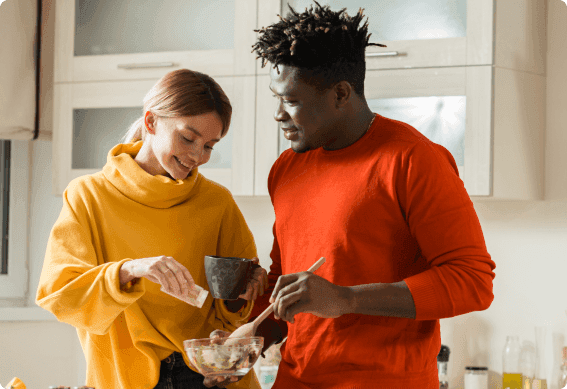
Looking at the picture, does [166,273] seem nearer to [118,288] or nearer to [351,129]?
[118,288]

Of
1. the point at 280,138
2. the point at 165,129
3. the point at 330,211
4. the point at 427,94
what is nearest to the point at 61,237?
the point at 165,129

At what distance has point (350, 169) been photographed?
3.62 ft

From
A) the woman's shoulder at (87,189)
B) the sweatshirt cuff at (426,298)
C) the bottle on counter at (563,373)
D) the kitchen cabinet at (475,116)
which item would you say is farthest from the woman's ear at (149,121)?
the bottle on counter at (563,373)

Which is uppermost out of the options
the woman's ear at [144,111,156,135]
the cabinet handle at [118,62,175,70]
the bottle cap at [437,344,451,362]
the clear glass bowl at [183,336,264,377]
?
the cabinet handle at [118,62,175,70]

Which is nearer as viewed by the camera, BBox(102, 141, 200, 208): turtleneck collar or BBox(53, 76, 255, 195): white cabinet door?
BBox(102, 141, 200, 208): turtleneck collar

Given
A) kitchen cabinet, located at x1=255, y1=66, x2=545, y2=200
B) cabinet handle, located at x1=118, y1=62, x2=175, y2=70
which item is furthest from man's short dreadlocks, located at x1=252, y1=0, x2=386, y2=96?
cabinet handle, located at x1=118, y1=62, x2=175, y2=70

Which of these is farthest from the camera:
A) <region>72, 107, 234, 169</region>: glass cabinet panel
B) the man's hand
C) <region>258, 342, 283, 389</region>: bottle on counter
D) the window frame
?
the window frame

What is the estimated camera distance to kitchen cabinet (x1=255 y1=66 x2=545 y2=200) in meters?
1.92

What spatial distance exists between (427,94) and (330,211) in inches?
39.8

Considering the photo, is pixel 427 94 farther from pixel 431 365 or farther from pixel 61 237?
pixel 61 237

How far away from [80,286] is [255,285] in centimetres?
32

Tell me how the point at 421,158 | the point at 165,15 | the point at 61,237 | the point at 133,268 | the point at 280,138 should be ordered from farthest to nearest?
1. the point at 165,15
2. the point at 280,138
3. the point at 61,237
4. the point at 133,268
5. the point at 421,158

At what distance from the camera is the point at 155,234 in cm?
131

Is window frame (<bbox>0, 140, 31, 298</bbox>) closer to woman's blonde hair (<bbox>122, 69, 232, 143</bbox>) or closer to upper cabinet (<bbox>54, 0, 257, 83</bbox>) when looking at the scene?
upper cabinet (<bbox>54, 0, 257, 83</bbox>)
